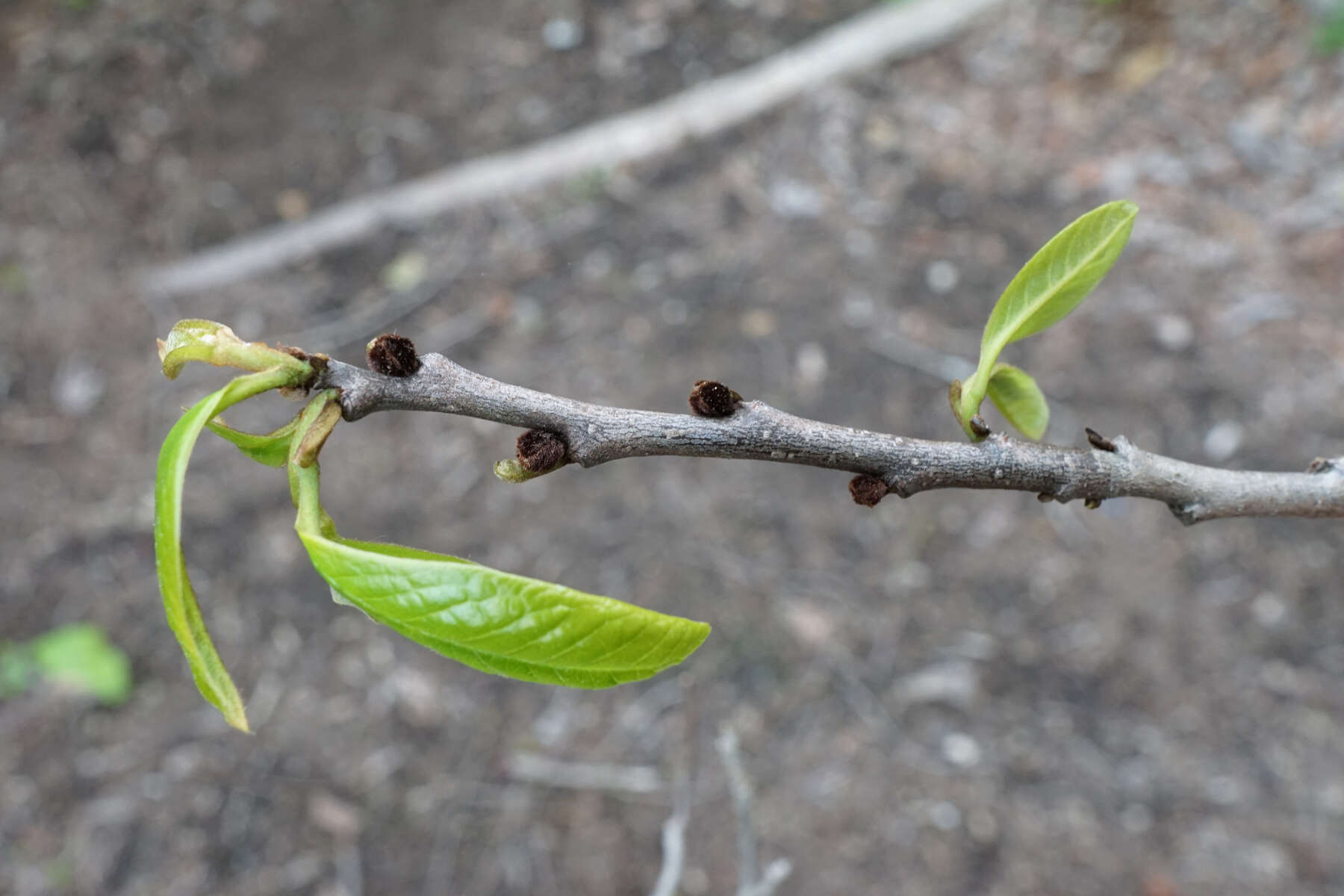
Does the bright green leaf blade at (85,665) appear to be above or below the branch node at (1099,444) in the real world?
below

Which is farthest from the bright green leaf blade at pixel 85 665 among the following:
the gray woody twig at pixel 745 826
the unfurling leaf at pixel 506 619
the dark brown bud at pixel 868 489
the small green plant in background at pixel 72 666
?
the dark brown bud at pixel 868 489

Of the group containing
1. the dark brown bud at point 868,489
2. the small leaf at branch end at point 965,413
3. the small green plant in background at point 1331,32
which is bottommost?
the dark brown bud at point 868,489

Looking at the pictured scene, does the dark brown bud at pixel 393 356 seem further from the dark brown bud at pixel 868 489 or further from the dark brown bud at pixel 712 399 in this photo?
the dark brown bud at pixel 868 489

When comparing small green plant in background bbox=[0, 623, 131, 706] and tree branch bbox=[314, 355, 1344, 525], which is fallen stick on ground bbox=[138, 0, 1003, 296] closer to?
small green plant in background bbox=[0, 623, 131, 706]

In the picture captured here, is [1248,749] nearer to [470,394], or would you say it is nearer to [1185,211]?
[1185,211]

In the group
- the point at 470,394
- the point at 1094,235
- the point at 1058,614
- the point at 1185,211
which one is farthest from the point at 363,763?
the point at 1185,211

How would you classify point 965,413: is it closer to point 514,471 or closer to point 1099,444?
point 1099,444

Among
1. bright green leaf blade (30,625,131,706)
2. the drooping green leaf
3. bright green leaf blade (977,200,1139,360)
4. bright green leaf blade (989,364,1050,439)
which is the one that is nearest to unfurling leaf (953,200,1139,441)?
bright green leaf blade (977,200,1139,360)
